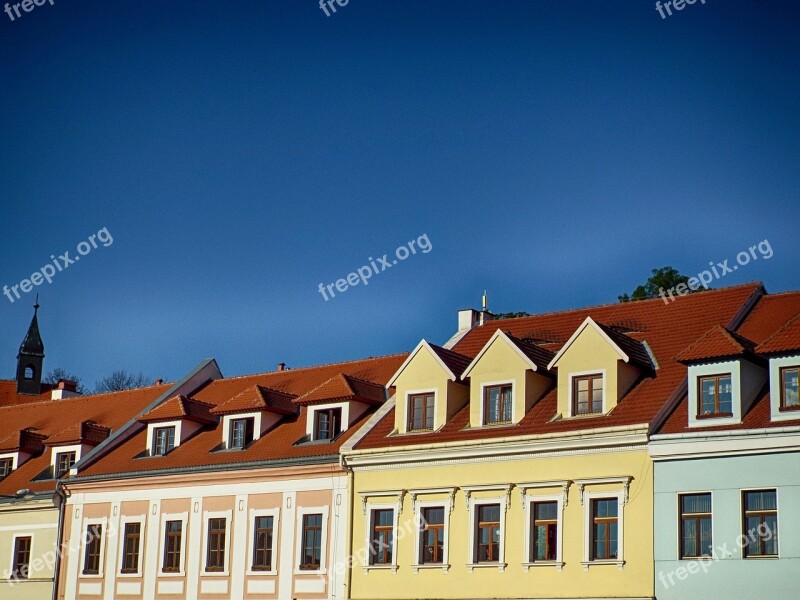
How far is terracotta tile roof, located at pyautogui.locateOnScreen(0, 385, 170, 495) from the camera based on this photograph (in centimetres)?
5341

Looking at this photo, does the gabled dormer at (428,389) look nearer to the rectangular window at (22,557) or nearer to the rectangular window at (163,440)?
the rectangular window at (163,440)

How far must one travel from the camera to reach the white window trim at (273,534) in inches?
1700

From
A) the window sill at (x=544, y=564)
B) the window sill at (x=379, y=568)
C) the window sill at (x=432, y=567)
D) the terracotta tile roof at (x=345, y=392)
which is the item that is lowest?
the window sill at (x=379, y=568)

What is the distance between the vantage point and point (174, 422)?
161 feet

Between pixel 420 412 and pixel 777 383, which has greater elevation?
pixel 777 383

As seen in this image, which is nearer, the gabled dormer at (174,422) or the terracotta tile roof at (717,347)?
the terracotta tile roof at (717,347)

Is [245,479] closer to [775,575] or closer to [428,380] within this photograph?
[428,380]

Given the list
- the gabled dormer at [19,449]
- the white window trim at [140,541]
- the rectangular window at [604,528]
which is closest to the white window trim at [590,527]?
the rectangular window at [604,528]

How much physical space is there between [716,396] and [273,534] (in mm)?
16232

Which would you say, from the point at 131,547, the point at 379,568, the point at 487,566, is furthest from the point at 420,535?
the point at 131,547

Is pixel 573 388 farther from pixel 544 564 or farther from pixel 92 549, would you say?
pixel 92 549

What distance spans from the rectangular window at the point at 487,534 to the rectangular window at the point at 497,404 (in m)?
2.80

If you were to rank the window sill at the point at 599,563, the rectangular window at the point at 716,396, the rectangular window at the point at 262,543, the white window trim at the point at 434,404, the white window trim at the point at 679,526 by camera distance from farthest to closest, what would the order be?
the rectangular window at the point at 262,543 → the white window trim at the point at 434,404 → the window sill at the point at 599,563 → the rectangular window at the point at 716,396 → the white window trim at the point at 679,526

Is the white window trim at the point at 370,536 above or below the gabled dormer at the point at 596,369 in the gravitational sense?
below
